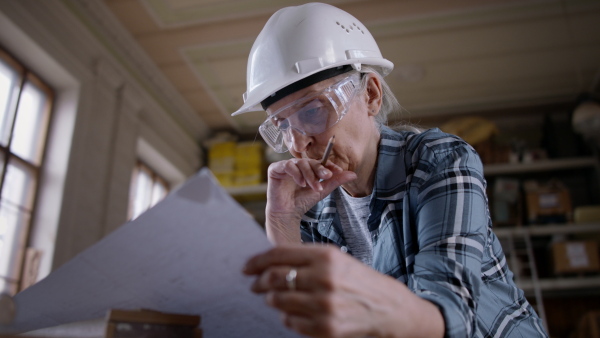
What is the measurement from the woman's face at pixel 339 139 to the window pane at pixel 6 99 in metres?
2.84

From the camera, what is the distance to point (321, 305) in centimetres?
52

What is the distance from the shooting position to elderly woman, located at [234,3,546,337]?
1.81 ft

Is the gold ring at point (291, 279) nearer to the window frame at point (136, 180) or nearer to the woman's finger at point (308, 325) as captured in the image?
the woman's finger at point (308, 325)

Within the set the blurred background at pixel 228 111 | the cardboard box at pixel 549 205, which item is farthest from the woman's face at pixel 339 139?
the cardboard box at pixel 549 205

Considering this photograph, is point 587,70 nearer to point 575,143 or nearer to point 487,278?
point 575,143

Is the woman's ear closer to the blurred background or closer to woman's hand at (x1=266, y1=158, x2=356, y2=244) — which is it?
woman's hand at (x1=266, y1=158, x2=356, y2=244)

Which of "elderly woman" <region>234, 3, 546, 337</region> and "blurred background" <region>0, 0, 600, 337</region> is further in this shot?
"blurred background" <region>0, 0, 600, 337</region>

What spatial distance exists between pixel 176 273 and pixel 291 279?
163mm

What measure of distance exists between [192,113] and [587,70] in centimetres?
400

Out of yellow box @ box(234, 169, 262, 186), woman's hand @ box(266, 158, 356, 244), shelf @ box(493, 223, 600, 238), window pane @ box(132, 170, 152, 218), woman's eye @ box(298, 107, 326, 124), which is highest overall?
yellow box @ box(234, 169, 262, 186)

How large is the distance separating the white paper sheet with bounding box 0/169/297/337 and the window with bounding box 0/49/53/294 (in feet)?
10.2

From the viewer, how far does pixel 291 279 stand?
1.78 ft

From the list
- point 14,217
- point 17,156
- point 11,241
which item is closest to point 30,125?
point 17,156

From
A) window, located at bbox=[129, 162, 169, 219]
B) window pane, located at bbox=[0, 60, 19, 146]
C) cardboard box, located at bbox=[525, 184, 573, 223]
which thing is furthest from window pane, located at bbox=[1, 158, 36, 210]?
cardboard box, located at bbox=[525, 184, 573, 223]
